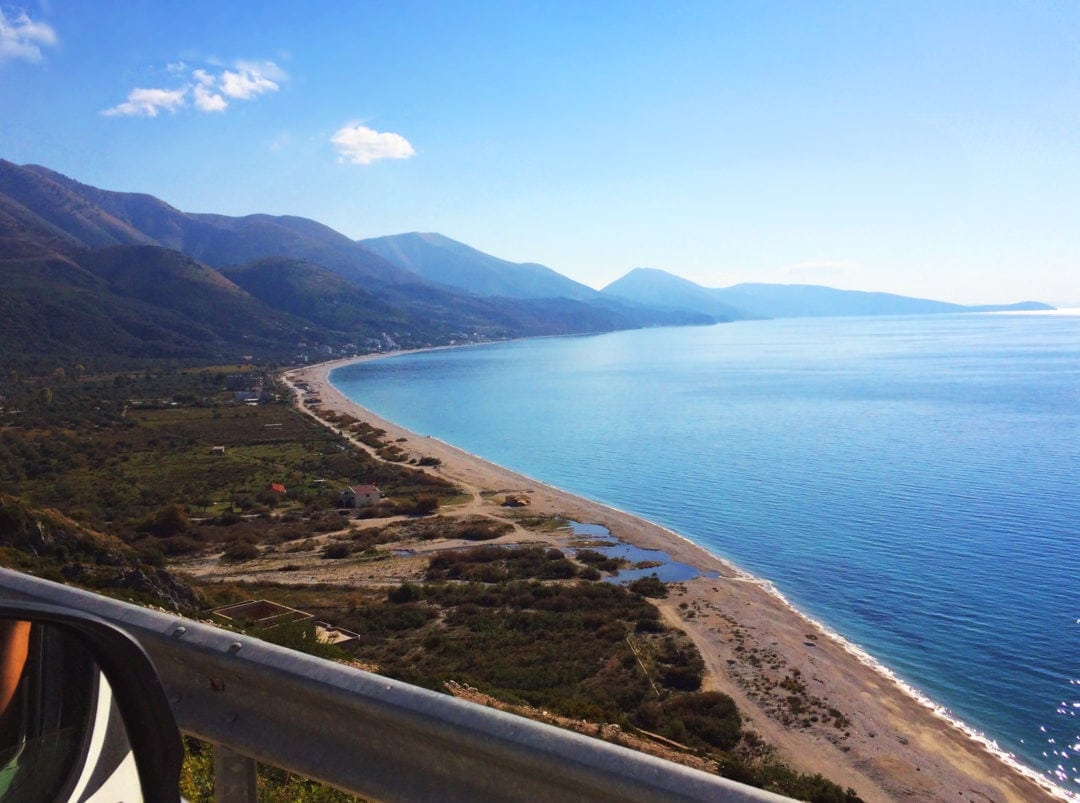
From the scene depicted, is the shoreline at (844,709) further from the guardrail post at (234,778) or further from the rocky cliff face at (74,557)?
the guardrail post at (234,778)

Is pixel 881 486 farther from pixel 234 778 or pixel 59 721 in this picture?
pixel 59 721

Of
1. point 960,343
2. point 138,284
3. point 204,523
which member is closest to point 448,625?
point 204,523

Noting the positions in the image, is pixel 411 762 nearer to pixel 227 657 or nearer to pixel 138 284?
pixel 227 657

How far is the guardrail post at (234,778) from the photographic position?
8.21ft

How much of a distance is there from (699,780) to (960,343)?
19097 cm

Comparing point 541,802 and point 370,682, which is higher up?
point 370,682

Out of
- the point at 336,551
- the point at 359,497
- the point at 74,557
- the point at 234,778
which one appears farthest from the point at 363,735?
the point at 359,497

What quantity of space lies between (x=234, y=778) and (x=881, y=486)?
1744 inches

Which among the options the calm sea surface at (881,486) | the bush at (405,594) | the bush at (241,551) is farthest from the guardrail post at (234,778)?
the bush at (241,551)

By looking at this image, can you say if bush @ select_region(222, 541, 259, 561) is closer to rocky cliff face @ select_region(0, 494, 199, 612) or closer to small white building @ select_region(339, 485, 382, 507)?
rocky cliff face @ select_region(0, 494, 199, 612)

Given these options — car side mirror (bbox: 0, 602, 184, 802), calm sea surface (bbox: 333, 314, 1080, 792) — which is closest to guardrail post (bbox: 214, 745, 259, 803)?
car side mirror (bbox: 0, 602, 184, 802)

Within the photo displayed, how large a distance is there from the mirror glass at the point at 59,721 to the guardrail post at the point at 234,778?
26.6 inches

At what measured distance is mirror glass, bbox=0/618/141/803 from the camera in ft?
5.88

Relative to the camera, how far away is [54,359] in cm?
10162
